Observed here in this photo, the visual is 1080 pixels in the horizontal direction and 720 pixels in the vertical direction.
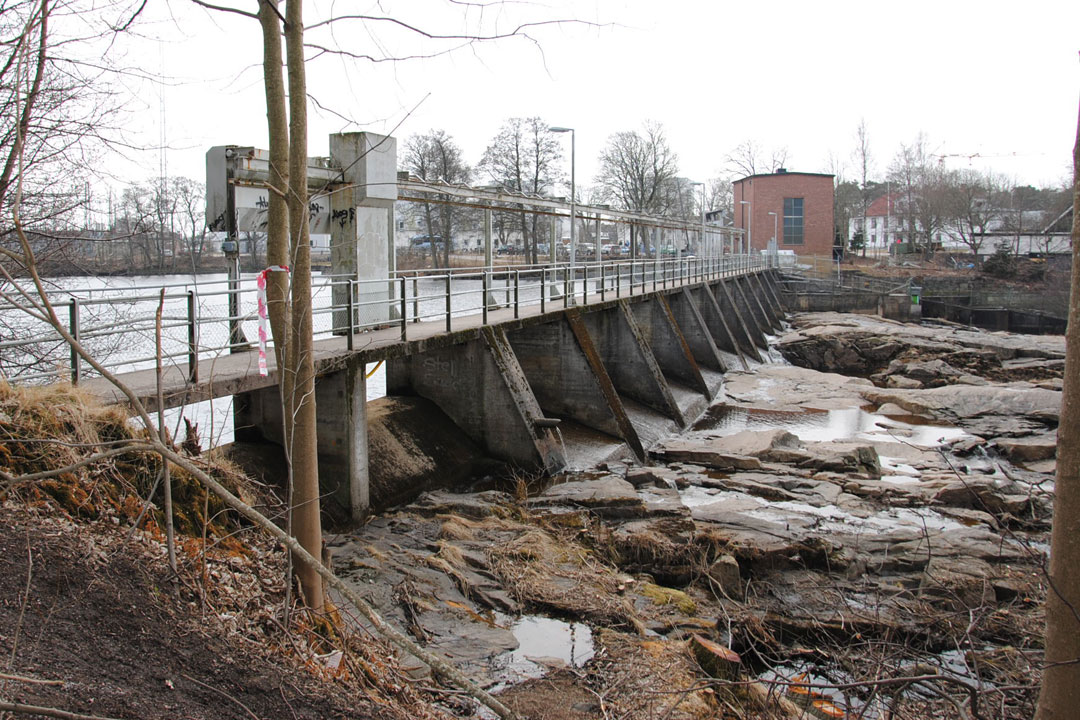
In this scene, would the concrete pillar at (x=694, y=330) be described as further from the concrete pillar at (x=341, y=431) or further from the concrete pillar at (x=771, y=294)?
the concrete pillar at (x=771, y=294)

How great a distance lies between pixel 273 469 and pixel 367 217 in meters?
4.40

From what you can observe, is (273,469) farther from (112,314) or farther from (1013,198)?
(1013,198)

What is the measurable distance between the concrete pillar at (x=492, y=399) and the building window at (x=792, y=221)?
228 ft

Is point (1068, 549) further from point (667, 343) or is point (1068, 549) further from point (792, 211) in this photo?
point (792, 211)

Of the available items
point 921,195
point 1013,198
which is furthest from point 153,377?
point 1013,198

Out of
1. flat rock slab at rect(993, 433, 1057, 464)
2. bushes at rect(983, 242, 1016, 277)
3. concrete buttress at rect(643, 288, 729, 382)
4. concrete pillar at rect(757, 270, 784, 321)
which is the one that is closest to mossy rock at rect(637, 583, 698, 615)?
flat rock slab at rect(993, 433, 1057, 464)

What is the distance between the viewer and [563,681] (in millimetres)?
6719

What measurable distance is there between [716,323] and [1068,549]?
3208 centimetres

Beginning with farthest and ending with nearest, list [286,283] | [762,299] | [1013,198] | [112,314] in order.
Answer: [1013,198] < [762,299] < [112,314] < [286,283]

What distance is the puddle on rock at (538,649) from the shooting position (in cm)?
709

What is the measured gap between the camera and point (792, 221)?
3127 inches

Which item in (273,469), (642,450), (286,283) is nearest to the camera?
(286,283)

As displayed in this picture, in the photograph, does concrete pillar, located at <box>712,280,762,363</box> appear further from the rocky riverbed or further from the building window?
the building window

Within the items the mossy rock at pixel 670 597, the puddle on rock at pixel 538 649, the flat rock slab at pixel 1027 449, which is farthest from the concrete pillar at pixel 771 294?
the puddle on rock at pixel 538 649
